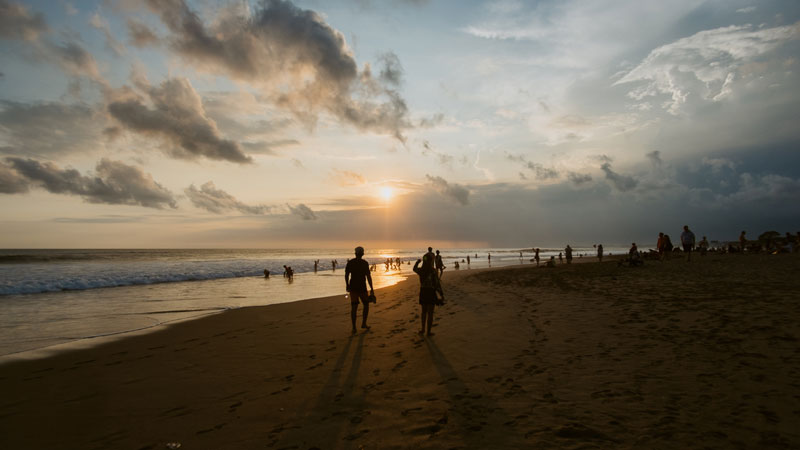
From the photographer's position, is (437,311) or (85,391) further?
(437,311)

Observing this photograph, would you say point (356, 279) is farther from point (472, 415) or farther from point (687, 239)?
point (687, 239)

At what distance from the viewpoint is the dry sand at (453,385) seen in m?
4.56

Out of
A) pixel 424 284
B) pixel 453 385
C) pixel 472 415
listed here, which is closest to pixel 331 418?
pixel 472 415

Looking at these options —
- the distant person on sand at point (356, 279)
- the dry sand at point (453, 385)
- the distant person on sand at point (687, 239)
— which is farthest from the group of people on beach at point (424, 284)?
the distant person on sand at point (687, 239)

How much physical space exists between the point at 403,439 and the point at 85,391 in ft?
21.6

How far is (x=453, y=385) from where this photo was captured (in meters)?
6.34

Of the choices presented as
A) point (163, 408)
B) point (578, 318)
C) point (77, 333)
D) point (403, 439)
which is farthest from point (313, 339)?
point (77, 333)

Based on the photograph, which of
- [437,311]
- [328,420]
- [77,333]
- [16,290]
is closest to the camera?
[328,420]

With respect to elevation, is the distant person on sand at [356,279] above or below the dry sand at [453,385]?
above

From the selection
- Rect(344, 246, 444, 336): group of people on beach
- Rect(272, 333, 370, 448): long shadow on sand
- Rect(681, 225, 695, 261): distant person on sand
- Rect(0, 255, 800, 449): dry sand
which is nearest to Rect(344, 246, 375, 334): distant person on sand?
Rect(344, 246, 444, 336): group of people on beach

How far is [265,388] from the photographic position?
268 inches

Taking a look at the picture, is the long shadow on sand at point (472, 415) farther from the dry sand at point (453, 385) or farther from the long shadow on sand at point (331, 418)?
the long shadow on sand at point (331, 418)

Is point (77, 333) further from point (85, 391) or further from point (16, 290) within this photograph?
point (16, 290)

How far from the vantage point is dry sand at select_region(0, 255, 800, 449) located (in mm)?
4559
